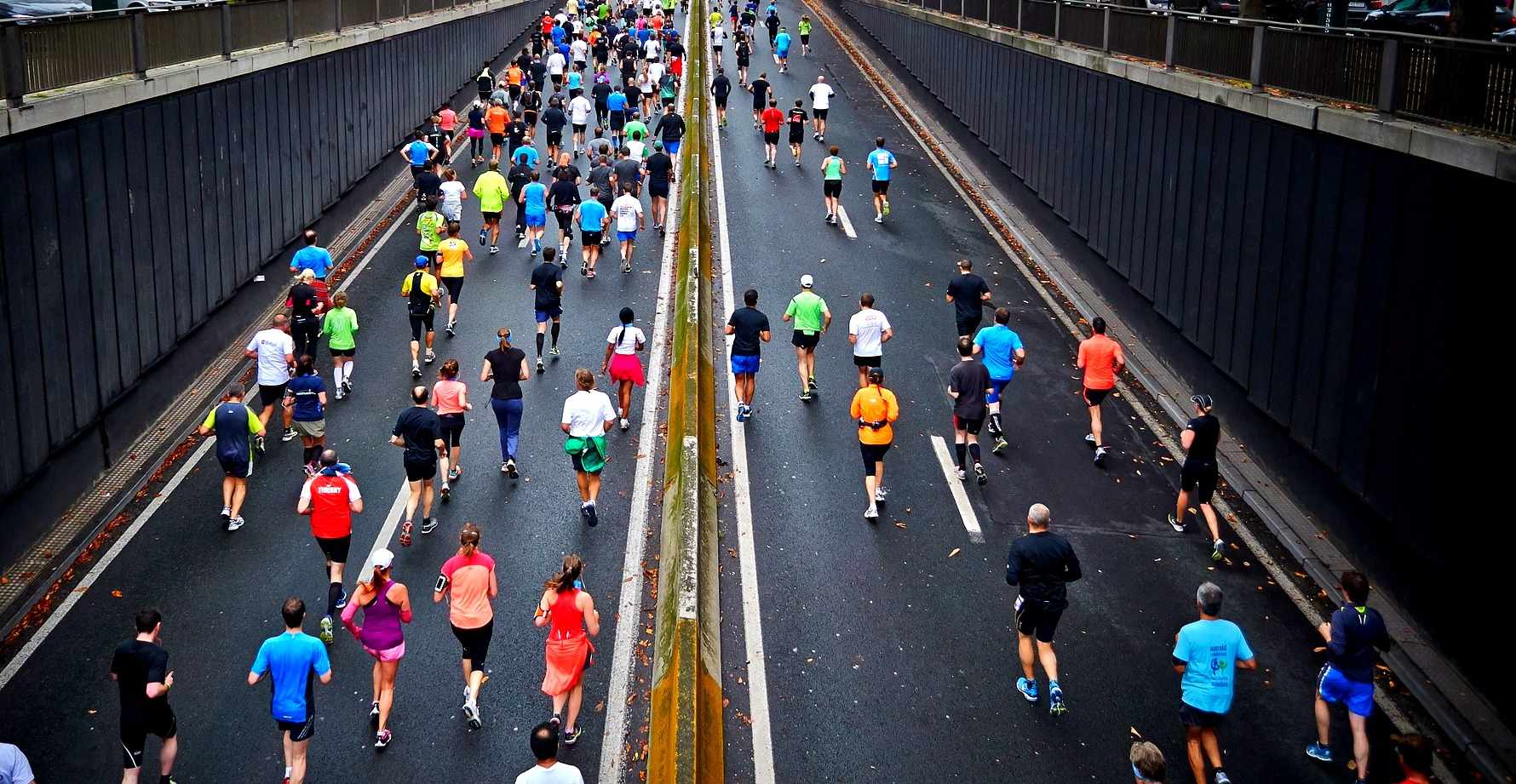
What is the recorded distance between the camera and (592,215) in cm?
2303

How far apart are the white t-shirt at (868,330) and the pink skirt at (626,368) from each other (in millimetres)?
3050

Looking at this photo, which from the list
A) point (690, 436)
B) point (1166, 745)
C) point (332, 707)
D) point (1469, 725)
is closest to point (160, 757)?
point (332, 707)

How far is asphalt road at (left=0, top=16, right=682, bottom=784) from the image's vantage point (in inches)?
420

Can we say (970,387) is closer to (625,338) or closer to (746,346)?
(746,346)

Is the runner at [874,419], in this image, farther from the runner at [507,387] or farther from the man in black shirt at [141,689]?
the man in black shirt at [141,689]

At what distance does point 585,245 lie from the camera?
2355cm

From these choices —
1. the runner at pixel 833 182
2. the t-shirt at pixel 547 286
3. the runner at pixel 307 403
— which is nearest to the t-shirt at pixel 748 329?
the t-shirt at pixel 547 286

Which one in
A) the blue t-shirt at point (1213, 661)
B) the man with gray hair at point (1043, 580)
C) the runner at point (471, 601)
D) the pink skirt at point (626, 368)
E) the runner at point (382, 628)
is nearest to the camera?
the blue t-shirt at point (1213, 661)

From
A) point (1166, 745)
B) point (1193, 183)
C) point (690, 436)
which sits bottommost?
point (1166, 745)

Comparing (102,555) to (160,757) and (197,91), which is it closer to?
(160,757)

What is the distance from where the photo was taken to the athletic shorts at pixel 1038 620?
1127cm

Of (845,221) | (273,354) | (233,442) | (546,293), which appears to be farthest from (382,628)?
(845,221)

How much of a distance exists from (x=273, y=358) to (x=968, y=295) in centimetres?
991

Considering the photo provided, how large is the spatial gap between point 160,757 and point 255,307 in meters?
12.3
